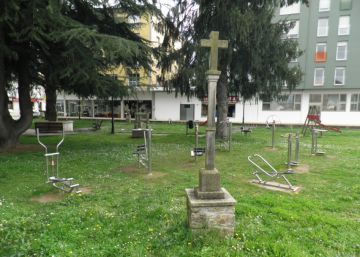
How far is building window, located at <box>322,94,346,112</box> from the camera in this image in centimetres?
3428

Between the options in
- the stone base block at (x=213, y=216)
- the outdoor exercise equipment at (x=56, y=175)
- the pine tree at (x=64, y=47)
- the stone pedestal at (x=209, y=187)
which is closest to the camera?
the stone base block at (x=213, y=216)

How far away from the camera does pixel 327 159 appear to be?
39.6 ft

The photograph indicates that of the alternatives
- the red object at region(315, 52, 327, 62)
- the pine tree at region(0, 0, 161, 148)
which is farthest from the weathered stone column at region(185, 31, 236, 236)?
the red object at region(315, 52, 327, 62)

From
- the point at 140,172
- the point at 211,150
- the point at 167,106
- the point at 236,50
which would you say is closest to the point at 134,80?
the point at 236,50

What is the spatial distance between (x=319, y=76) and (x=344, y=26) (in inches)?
237

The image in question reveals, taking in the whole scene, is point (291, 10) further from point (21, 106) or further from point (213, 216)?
point (213, 216)

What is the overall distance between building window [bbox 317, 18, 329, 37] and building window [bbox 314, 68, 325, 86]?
4.01 meters

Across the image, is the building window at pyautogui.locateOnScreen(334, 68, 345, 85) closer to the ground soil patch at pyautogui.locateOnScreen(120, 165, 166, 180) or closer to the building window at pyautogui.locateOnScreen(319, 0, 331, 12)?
the building window at pyautogui.locateOnScreen(319, 0, 331, 12)

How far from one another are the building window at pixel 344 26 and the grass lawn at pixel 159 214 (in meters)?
29.7

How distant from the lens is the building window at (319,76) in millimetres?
34719

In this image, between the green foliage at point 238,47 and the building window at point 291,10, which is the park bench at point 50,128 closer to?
the green foliage at point 238,47

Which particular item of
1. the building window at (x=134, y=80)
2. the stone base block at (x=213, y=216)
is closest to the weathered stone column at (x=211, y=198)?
the stone base block at (x=213, y=216)

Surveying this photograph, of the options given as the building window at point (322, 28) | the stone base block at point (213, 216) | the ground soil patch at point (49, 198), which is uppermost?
the building window at point (322, 28)

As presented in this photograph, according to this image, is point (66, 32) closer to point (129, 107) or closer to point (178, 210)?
point (178, 210)
